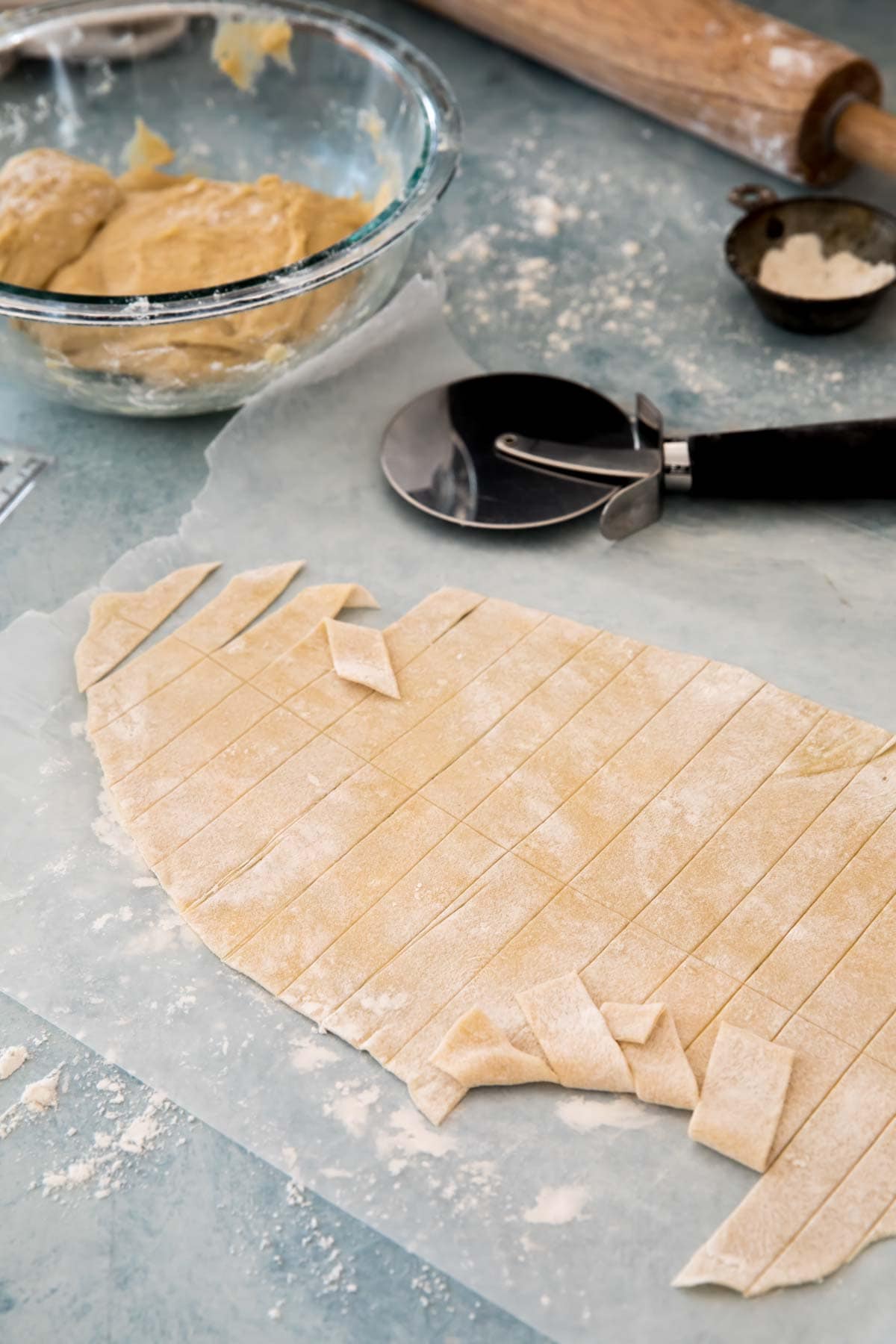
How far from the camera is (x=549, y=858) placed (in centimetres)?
118

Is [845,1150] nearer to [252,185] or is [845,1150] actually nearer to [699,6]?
[252,185]

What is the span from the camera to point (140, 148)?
1.99 metres

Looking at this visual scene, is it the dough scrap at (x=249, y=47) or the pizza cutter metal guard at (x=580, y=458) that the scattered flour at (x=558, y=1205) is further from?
the dough scrap at (x=249, y=47)

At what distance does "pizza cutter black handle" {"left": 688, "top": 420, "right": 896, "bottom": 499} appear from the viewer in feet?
4.77

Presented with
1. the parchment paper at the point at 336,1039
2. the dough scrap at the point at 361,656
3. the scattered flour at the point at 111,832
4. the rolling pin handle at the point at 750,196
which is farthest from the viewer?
the rolling pin handle at the point at 750,196

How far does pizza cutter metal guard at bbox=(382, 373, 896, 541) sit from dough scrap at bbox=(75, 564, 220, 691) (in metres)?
0.29

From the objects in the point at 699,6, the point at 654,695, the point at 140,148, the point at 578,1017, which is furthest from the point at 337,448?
the point at 699,6

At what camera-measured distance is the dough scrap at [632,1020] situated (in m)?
1.03

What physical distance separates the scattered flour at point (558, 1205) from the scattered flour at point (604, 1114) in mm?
49

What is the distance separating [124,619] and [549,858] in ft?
1.88

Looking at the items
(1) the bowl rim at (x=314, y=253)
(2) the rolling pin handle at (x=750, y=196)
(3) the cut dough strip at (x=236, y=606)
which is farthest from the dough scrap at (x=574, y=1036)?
(2) the rolling pin handle at (x=750, y=196)

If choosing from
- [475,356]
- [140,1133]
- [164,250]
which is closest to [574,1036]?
[140,1133]

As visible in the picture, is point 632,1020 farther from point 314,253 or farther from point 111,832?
point 314,253

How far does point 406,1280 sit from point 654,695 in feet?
2.02
